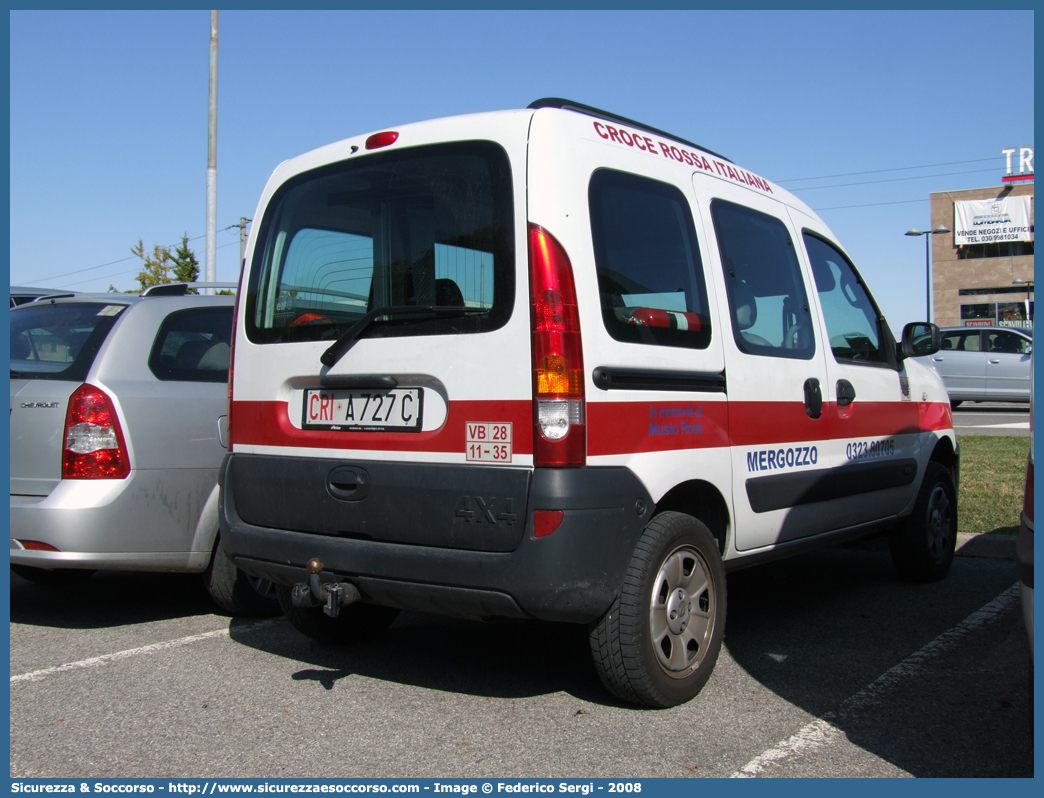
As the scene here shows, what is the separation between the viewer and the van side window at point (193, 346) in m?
4.78

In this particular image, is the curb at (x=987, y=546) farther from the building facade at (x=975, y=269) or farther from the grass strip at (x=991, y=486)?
the building facade at (x=975, y=269)

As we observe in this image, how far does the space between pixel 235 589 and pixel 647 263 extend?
105 inches

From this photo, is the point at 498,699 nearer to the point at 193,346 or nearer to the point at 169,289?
the point at 193,346

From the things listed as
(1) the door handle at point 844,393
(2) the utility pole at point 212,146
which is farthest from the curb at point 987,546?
(2) the utility pole at point 212,146

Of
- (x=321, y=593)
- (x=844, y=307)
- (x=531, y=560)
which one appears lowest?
(x=321, y=593)

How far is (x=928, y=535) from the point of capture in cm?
568

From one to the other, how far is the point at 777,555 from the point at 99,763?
2.84 m

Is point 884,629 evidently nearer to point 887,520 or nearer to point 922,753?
point 887,520

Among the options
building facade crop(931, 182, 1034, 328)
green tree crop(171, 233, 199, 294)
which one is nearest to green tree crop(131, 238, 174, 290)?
green tree crop(171, 233, 199, 294)

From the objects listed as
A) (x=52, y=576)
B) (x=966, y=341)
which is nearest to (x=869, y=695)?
(x=52, y=576)

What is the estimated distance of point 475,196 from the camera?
352 cm

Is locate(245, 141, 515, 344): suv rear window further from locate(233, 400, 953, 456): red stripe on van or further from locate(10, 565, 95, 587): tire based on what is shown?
locate(10, 565, 95, 587): tire

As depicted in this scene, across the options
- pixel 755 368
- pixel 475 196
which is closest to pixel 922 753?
pixel 755 368
